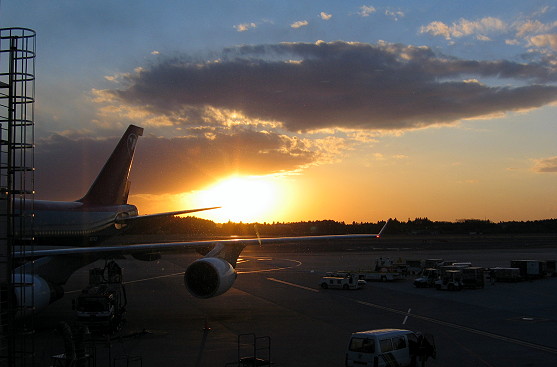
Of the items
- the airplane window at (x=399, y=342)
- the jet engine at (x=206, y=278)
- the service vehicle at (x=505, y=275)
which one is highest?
the jet engine at (x=206, y=278)

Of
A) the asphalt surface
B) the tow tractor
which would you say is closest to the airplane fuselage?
the asphalt surface

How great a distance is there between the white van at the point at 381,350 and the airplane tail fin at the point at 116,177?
924 inches

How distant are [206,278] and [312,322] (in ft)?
16.3

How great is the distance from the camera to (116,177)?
35.8 metres

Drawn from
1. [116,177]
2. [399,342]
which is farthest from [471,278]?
[116,177]

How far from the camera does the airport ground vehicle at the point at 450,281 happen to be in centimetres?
3528

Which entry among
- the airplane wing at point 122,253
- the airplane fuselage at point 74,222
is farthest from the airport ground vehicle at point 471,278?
the airplane fuselage at point 74,222

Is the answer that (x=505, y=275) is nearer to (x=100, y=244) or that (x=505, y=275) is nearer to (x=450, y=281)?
(x=450, y=281)

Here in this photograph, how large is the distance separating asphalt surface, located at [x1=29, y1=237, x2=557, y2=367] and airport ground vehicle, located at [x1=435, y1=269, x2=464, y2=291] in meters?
0.94

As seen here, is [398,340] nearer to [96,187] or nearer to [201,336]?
[201,336]

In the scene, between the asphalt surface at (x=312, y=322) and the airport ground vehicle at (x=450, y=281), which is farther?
the airport ground vehicle at (x=450, y=281)

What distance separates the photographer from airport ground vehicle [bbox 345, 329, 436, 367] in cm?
1506

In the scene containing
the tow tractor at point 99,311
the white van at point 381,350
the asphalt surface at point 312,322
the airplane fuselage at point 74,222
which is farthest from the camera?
the airplane fuselage at point 74,222

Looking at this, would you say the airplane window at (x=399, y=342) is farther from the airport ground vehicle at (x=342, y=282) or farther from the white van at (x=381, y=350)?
the airport ground vehicle at (x=342, y=282)
